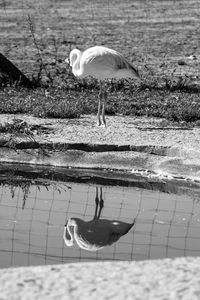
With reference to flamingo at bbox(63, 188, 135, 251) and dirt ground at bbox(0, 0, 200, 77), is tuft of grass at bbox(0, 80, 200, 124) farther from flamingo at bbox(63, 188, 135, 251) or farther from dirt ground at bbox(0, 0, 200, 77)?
flamingo at bbox(63, 188, 135, 251)

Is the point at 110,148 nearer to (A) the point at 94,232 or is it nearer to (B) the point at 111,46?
(A) the point at 94,232

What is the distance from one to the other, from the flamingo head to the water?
0.03m

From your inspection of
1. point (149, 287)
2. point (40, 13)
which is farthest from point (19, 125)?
point (40, 13)

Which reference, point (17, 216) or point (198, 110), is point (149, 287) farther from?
point (198, 110)

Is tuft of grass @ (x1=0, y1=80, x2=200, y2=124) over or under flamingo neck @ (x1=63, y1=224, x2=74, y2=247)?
over

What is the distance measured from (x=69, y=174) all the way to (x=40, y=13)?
1283 cm

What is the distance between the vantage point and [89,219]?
775 centimetres

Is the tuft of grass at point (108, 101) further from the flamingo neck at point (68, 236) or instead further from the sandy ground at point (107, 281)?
the sandy ground at point (107, 281)

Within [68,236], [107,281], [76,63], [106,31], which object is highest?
[76,63]

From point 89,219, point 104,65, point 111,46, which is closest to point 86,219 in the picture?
point 89,219

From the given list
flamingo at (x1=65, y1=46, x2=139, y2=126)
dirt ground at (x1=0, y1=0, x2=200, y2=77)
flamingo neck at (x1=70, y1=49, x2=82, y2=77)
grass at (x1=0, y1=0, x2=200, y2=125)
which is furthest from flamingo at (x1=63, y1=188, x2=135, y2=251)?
dirt ground at (x1=0, y1=0, x2=200, y2=77)

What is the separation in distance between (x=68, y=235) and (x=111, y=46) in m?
9.67

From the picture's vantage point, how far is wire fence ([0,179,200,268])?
21.6 ft

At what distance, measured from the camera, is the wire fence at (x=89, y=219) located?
21.6 feet
